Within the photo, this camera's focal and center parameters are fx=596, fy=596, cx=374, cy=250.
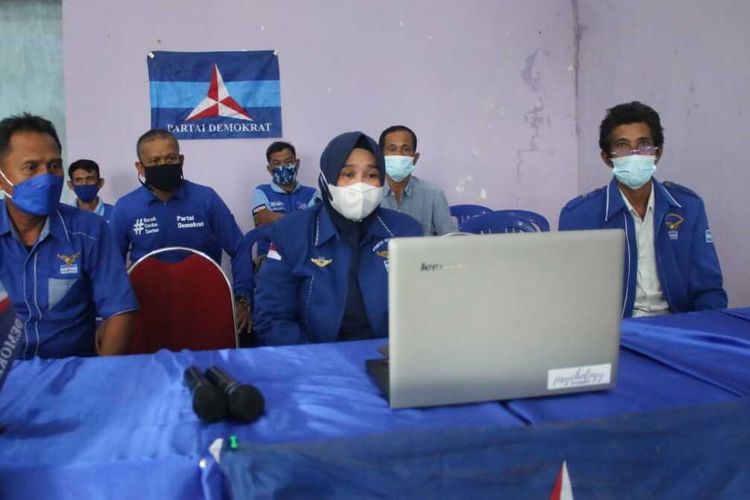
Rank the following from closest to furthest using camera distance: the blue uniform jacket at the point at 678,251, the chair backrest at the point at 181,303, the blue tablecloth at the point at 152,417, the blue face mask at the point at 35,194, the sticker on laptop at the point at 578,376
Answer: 1. the blue tablecloth at the point at 152,417
2. the sticker on laptop at the point at 578,376
3. the blue face mask at the point at 35,194
4. the chair backrest at the point at 181,303
5. the blue uniform jacket at the point at 678,251

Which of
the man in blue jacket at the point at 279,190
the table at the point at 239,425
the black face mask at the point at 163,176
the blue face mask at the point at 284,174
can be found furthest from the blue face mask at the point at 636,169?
the blue face mask at the point at 284,174

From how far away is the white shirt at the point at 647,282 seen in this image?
1924 millimetres

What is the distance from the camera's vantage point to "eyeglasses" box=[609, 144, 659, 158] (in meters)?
1.97

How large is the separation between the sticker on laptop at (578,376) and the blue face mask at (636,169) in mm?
1189

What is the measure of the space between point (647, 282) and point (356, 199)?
101cm

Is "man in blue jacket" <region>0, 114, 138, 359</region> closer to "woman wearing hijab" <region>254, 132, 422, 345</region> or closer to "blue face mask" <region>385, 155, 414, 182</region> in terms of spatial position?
"woman wearing hijab" <region>254, 132, 422, 345</region>

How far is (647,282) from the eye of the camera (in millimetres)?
1933

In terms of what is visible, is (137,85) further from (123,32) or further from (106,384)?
(106,384)

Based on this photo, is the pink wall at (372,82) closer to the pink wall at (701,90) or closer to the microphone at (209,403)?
the pink wall at (701,90)

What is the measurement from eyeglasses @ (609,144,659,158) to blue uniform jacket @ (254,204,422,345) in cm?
90

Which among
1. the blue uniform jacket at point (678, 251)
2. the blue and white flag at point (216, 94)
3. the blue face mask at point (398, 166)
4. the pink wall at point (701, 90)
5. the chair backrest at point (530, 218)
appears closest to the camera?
the blue uniform jacket at point (678, 251)

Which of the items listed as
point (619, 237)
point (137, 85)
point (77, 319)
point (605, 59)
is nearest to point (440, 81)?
point (605, 59)

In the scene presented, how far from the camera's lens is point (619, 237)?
90cm

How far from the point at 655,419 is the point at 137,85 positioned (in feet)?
12.1
